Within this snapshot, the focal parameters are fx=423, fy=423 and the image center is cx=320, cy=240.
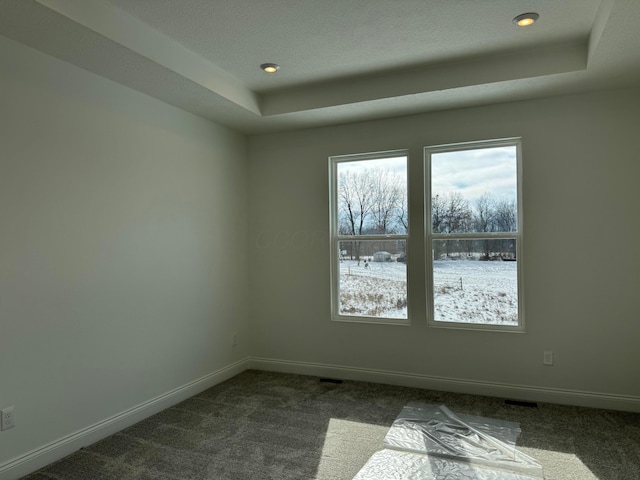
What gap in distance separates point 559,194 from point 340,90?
6.75 ft

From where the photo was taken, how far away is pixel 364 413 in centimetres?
341

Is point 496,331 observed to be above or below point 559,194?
below

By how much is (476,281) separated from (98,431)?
3.27 metres

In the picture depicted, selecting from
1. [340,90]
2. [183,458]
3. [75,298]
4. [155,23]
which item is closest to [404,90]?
[340,90]

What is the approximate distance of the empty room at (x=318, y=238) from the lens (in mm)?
2572

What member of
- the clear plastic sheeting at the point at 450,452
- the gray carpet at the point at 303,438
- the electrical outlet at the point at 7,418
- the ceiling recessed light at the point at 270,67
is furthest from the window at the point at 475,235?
the electrical outlet at the point at 7,418

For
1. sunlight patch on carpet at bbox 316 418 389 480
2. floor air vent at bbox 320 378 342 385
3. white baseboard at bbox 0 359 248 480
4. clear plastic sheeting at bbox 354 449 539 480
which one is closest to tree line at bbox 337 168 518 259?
floor air vent at bbox 320 378 342 385

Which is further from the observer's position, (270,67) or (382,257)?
(382,257)

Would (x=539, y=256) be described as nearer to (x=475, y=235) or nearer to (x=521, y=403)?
(x=475, y=235)

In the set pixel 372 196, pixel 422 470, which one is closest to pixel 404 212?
pixel 372 196

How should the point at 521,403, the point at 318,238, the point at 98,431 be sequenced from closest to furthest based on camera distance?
the point at 98,431, the point at 521,403, the point at 318,238

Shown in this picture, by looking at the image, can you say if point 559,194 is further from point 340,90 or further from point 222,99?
point 222,99

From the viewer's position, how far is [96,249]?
3006mm

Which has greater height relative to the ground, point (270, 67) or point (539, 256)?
point (270, 67)
